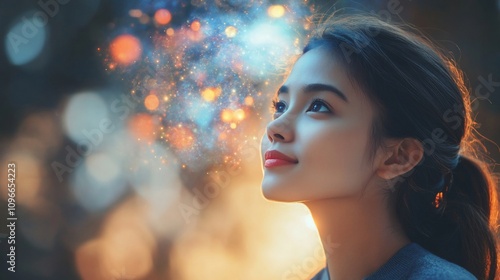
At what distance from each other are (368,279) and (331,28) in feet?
1.31

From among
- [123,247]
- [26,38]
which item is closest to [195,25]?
[26,38]

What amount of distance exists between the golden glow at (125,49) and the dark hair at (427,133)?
76 centimetres

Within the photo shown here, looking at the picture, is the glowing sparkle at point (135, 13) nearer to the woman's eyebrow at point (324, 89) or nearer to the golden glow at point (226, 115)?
the golden glow at point (226, 115)

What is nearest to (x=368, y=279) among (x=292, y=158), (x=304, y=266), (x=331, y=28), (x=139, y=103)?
(x=292, y=158)

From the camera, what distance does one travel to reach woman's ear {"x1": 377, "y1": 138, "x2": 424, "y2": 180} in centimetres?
84

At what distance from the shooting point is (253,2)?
153 cm

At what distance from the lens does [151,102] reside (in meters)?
1.56

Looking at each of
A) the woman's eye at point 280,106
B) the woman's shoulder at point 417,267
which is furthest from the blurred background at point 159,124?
the woman's shoulder at point 417,267

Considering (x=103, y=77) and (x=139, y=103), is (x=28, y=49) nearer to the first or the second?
(x=103, y=77)

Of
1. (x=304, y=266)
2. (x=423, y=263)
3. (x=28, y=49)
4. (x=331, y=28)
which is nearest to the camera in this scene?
(x=423, y=263)

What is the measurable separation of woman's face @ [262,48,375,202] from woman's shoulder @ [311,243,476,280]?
11 centimetres

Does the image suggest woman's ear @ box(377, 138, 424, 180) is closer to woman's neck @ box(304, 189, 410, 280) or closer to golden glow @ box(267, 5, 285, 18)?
woman's neck @ box(304, 189, 410, 280)

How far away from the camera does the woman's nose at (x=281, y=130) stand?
821 millimetres

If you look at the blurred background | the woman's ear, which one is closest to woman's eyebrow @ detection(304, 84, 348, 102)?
the woman's ear
